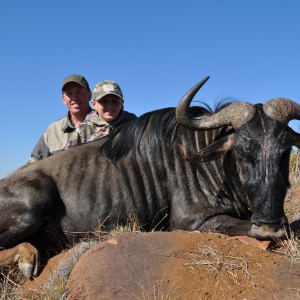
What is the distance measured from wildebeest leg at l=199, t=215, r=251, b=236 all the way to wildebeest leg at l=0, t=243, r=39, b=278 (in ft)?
5.66

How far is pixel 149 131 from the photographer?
5.77 meters

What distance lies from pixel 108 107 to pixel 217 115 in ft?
10.4

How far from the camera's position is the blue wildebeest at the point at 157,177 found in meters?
4.80

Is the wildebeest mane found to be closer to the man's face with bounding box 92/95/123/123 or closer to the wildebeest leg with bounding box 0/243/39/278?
the wildebeest leg with bounding box 0/243/39/278

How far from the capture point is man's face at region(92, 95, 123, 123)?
788 centimetres

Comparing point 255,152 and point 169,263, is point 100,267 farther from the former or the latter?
point 255,152

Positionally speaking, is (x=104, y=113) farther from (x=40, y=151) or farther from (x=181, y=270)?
(x=181, y=270)

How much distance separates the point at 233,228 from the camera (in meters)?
4.99

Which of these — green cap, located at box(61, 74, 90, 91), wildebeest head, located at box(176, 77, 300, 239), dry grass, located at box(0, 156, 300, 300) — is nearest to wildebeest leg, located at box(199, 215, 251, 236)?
wildebeest head, located at box(176, 77, 300, 239)

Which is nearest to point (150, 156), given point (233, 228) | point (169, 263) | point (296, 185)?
point (233, 228)

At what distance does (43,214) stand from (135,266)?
82.3 inches

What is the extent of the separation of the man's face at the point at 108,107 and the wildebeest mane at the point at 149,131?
1.97 metres

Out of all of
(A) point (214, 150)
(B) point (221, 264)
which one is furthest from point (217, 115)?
(B) point (221, 264)

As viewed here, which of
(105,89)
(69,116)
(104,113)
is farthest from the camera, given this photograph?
(69,116)
